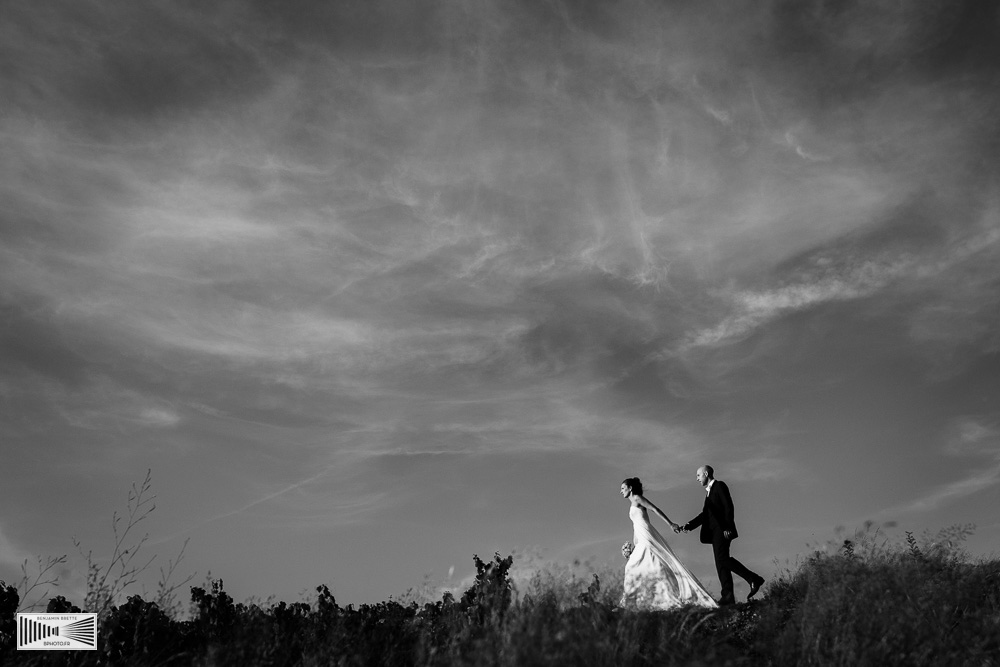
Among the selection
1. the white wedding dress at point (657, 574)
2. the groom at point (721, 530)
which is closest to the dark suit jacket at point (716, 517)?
the groom at point (721, 530)

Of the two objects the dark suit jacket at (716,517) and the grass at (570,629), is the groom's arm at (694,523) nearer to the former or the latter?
the dark suit jacket at (716,517)

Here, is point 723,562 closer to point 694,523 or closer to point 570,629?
point 694,523

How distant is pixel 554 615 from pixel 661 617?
5.48ft

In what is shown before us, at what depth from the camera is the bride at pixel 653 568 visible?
13.4m

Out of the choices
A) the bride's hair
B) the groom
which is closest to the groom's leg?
the groom

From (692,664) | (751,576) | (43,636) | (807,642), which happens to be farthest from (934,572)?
(43,636)

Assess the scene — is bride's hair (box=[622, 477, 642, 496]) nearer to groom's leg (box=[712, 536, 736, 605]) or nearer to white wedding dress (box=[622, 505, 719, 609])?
white wedding dress (box=[622, 505, 719, 609])

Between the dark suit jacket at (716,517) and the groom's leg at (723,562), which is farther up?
the dark suit jacket at (716,517)

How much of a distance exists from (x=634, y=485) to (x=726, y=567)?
2248 millimetres

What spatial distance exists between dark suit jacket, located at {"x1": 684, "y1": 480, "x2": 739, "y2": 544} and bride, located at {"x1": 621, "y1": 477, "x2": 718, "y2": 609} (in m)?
0.48

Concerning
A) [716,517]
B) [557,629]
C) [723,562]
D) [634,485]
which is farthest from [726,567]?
[557,629]

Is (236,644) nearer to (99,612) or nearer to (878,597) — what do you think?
(99,612)

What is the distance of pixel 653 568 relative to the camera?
14281 mm

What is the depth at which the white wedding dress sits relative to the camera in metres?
13.3
